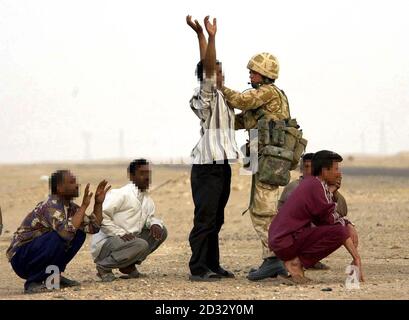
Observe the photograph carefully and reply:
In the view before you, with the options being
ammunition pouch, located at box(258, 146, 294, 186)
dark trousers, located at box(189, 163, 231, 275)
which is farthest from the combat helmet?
dark trousers, located at box(189, 163, 231, 275)

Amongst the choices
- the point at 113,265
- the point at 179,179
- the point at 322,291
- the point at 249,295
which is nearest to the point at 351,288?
the point at 322,291

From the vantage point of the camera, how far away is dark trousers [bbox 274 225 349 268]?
9109mm

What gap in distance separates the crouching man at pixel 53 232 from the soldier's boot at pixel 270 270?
1468 mm

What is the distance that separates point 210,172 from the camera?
9742mm

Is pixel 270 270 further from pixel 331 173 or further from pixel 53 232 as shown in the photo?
pixel 53 232

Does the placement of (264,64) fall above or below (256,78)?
above

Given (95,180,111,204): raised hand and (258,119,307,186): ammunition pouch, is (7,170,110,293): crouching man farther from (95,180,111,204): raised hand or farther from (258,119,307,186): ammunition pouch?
(258,119,307,186): ammunition pouch

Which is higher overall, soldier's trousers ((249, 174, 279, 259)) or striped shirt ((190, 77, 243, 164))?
striped shirt ((190, 77, 243, 164))

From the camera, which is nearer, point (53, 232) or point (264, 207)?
point (53, 232)

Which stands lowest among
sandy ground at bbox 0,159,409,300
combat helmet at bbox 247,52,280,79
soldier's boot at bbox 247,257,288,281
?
sandy ground at bbox 0,159,409,300

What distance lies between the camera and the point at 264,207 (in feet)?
31.8

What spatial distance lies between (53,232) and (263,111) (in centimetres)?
211

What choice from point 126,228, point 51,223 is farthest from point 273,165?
point 51,223

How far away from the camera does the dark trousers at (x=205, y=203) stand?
975 cm
